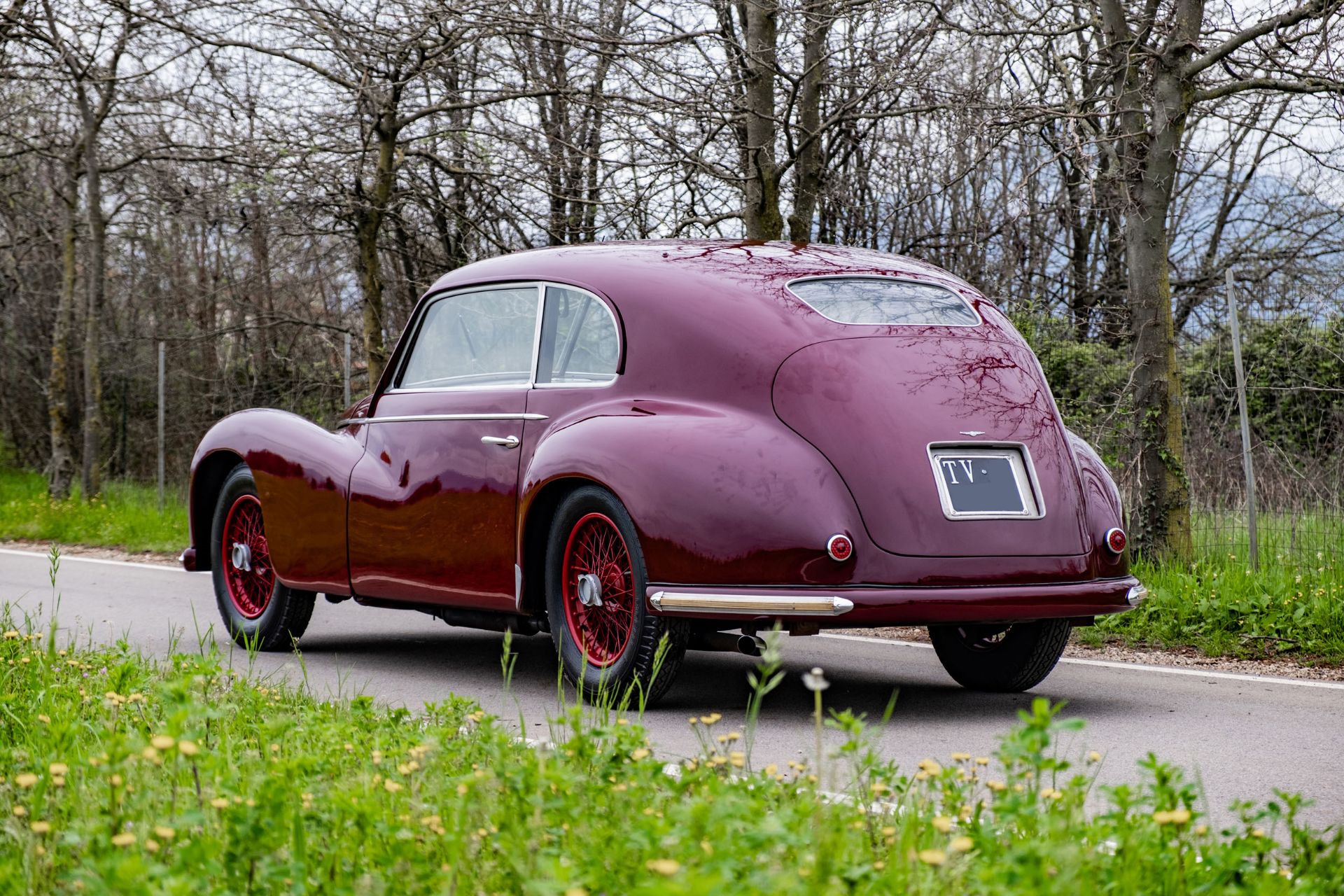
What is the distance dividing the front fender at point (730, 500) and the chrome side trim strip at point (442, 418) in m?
0.81

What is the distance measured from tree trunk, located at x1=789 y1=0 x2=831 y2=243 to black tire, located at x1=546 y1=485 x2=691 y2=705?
6124 millimetres

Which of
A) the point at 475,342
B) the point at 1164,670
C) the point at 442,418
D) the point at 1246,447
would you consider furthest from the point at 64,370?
the point at 1164,670

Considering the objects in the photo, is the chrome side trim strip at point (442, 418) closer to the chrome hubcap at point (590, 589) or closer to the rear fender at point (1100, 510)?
the chrome hubcap at point (590, 589)

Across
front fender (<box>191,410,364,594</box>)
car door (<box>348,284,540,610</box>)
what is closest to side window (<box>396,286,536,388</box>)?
car door (<box>348,284,540,610</box>)

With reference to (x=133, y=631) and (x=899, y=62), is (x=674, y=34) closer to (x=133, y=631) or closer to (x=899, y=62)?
(x=899, y=62)

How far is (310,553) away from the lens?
728 cm

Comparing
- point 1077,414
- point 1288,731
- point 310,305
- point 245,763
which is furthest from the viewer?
point 310,305

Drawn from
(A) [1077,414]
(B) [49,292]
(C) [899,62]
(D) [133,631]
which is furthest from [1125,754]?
(B) [49,292]

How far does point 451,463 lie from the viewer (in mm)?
6559

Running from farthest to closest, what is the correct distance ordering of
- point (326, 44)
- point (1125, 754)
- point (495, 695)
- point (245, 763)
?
point (326, 44) < point (495, 695) < point (1125, 754) < point (245, 763)

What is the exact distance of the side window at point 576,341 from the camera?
6117 millimetres

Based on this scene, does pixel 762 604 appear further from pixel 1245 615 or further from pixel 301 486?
pixel 1245 615

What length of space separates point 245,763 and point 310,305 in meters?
19.1

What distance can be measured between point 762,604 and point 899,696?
1.30 meters
